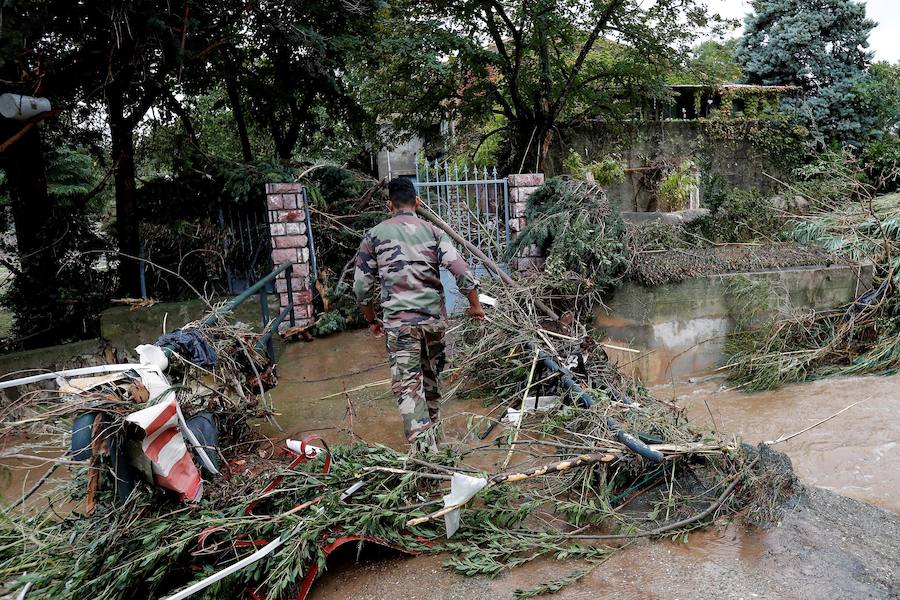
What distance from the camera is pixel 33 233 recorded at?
7.07 metres

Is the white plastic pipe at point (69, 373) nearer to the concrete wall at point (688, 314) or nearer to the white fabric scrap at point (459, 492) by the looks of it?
the white fabric scrap at point (459, 492)

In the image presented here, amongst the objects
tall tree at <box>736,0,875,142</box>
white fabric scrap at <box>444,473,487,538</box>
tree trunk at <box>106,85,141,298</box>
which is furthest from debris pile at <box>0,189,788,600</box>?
tall tree at <box>736,0,875,142</box>

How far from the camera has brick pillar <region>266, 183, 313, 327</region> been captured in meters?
6.62

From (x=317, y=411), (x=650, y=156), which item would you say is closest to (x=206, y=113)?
(x=317, y=411)

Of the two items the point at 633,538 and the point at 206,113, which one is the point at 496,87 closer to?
the point at 206,113

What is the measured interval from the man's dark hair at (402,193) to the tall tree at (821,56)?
46.1ft

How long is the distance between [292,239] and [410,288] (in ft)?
11.6

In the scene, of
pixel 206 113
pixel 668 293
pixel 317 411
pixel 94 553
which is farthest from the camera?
pixel 206 113

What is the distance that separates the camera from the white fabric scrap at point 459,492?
2490 mm

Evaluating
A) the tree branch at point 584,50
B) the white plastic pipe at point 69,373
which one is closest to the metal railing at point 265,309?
the white plastic pipe at point 69,373

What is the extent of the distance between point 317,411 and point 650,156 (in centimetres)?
1172

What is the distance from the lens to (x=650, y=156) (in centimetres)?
1399

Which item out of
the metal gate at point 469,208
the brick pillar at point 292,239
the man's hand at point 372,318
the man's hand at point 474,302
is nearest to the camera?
the man's hand at point 474,302

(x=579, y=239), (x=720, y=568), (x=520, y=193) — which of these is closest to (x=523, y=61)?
(x=520, y=193)
